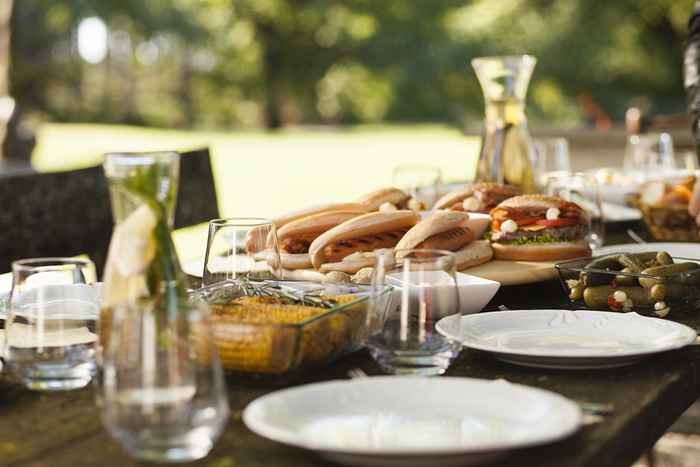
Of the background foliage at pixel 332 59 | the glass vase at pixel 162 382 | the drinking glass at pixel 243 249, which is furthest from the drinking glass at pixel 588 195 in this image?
the background foliage at pixel 332 59

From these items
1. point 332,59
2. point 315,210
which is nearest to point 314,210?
point 315,210

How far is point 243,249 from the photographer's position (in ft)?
5.40

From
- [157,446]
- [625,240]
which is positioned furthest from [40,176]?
[157,446]

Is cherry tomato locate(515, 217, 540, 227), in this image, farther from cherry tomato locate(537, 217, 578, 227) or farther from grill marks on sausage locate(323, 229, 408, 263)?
grill marks on sausage locate(323, 229, 408, 263)

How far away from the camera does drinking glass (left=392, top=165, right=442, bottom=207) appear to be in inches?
106

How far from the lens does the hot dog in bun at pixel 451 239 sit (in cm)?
190

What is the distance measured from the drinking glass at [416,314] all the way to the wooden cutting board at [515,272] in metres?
0.62

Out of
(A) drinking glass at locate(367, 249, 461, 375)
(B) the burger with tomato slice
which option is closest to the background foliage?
(B) the burger with tomato slice

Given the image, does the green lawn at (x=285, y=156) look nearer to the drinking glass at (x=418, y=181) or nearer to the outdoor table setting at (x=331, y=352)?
the drinking glass at (x=418, y=181)

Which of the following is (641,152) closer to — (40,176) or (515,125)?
(515,125)

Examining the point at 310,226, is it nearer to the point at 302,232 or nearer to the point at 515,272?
the point at 302,232

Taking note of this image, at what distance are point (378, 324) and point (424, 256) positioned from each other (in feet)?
0.33

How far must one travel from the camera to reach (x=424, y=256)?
1.33 meters

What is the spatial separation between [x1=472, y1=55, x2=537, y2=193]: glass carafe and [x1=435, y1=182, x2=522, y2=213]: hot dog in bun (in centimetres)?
34
